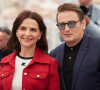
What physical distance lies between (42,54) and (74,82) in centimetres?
47

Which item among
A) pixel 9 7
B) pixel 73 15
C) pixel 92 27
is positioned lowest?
pixel 9 7

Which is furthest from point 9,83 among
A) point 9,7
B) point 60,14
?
point 9,7

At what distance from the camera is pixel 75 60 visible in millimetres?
1998

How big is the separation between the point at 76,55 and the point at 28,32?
53cm

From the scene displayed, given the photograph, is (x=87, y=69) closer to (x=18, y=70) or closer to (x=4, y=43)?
(x=18, y=70)

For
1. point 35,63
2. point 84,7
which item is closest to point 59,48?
point 35,63

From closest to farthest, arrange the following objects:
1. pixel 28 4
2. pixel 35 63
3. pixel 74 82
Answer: pixel 74 82 → pixel 35 63 → pixel 28 4

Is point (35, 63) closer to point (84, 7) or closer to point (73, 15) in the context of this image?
point (73, 15)

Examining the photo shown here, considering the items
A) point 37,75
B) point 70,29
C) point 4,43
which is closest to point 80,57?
point 70,29

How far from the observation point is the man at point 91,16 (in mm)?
2283

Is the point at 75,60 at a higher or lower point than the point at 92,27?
lower

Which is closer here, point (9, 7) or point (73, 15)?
point (73, 15)

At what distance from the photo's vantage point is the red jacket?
197 cm

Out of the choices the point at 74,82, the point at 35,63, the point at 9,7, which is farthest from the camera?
the point at 9,7
